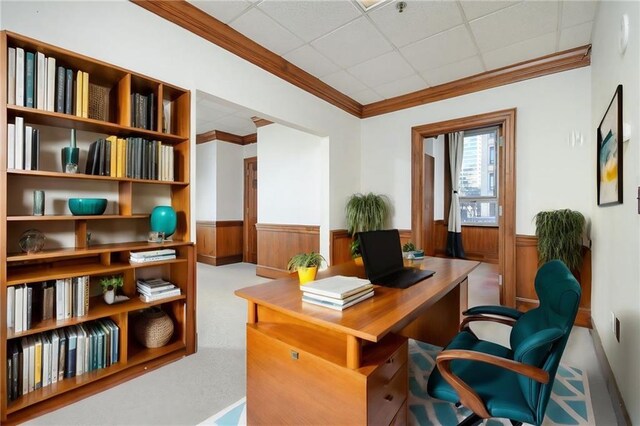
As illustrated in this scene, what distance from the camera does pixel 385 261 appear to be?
1890mm

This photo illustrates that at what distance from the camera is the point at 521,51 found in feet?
10.2

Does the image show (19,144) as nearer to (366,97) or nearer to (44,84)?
(44,84)

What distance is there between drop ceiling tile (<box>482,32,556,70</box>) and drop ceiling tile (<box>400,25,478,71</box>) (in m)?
0.27

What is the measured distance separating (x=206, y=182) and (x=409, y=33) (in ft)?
16.4

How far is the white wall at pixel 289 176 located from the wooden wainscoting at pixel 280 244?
0.12 metres

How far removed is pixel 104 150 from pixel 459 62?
3.61 meters

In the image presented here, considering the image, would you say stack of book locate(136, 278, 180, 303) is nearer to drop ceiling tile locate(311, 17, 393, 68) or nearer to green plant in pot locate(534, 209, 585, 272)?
drop ceiling tile locate(311, 17, 393, 68)

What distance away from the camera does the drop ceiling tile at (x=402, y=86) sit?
3.79 metres

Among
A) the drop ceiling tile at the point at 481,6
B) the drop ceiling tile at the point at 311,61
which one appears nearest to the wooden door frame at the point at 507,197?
the drop ceiling tile at the point at 481,6

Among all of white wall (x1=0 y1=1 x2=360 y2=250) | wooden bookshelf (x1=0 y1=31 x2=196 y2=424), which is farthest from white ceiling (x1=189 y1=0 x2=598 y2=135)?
wooden bookshelf (x1=0 y1=31 x2=196 y2=424)

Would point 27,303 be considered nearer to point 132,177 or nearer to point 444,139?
point 132,177

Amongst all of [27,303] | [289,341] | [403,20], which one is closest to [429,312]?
[289,341]

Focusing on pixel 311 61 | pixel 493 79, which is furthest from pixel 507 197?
pixel 311 61

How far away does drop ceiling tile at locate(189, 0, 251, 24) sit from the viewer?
7.81 feet
